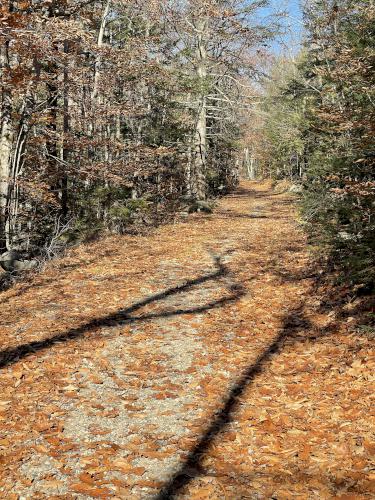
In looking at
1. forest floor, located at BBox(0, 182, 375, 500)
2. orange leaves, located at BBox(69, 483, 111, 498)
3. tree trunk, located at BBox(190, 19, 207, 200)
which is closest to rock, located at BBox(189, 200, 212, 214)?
tree trunk, located at BBox(190, 19, 207, 200)

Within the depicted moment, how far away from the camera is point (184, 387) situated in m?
5.77

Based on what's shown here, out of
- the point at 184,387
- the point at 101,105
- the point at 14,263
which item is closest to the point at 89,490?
the point at 184,387

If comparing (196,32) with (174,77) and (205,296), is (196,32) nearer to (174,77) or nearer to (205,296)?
(174,77)

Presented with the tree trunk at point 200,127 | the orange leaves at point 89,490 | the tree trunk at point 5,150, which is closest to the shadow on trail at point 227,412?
the orange leaves at point 89,490

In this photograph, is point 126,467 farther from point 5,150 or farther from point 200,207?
point 200,207

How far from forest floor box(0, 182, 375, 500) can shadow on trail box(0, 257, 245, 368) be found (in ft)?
0.09

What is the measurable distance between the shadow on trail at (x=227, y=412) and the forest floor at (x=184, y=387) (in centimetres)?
2

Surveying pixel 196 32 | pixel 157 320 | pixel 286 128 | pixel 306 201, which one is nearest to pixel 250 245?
pixel 306 201

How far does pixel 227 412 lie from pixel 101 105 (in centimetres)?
1211

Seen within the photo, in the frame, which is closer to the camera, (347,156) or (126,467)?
(126,467)

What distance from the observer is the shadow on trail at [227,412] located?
4012mm

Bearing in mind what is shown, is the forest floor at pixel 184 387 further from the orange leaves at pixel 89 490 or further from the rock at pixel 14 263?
the rock at pixel 14 263

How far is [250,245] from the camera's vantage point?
1404cm

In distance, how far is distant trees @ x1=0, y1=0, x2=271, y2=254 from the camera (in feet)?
38.0
